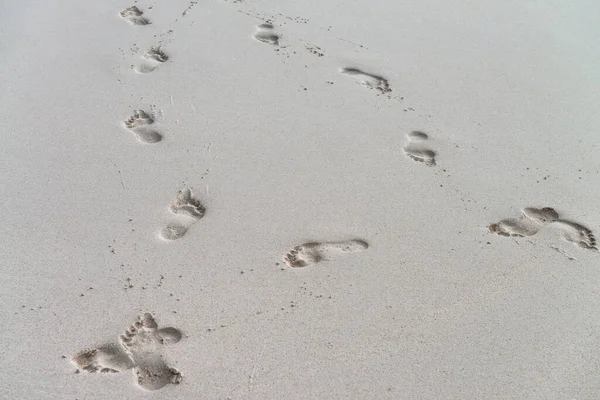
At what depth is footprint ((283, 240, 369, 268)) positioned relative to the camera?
6.97 feet

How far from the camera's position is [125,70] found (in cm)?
300

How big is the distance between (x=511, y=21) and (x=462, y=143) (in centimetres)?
129

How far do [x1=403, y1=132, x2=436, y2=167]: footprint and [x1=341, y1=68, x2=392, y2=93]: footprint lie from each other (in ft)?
1.16

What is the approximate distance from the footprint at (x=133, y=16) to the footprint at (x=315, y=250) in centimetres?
175

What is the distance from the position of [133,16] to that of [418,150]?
166 cm

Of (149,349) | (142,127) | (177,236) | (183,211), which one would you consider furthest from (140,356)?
(142,127)

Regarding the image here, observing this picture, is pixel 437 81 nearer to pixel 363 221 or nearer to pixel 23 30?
pixel 363 221

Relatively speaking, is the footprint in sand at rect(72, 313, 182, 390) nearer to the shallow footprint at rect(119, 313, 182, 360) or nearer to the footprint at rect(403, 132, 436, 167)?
the shallow footprint at rect(119, 313, 182, 360)

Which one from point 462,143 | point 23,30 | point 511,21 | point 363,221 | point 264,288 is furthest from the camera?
point 511,21

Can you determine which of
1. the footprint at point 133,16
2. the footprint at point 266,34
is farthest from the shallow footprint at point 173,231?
the footprint at point 133,16

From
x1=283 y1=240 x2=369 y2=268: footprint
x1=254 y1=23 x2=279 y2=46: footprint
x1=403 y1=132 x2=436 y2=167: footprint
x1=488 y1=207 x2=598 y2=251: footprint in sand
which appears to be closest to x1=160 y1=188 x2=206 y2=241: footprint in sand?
x1=283 y1=240 x2=369 y2=268: footprint

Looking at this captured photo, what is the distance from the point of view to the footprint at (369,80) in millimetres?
3004

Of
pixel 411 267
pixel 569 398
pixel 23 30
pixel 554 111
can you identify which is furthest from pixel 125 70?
pixel 569 398

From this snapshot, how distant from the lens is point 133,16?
11.2 ft
